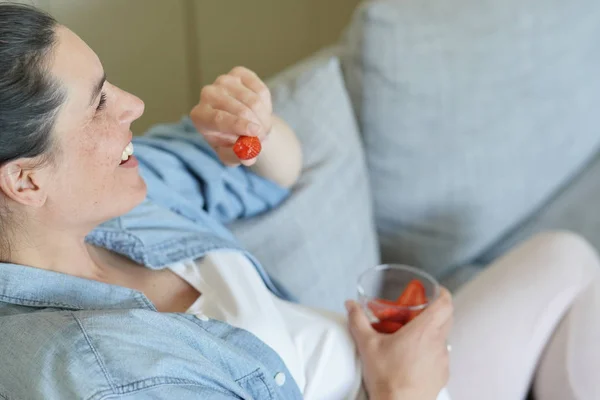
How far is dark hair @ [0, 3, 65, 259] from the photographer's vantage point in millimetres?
645

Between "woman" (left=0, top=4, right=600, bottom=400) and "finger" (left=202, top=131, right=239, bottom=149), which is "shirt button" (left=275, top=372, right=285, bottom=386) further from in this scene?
"finger" (left=202, top=131, right=239, bottom=149)

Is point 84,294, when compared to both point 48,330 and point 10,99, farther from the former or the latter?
point 10,99

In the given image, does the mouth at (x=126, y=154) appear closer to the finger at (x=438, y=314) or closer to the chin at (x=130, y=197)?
the chin at (x=130, y=197)

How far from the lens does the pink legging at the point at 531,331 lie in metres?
1.02

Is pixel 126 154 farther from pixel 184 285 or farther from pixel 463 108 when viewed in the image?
pixel 463 108

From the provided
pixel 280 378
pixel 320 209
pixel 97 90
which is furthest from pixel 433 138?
pixel 97 90

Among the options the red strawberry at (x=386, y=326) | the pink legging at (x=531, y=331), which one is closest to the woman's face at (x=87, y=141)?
the red strawberry at (x=386, y=326)

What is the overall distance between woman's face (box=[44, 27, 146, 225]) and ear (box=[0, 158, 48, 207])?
0.01 meters

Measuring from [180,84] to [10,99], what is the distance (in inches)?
13.8

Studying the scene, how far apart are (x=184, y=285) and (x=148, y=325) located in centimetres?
21

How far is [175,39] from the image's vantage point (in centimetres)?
90

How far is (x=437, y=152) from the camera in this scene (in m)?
1.32

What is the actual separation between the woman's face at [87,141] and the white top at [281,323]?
0.16m

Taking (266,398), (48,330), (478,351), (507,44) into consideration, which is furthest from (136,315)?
(507,44)
